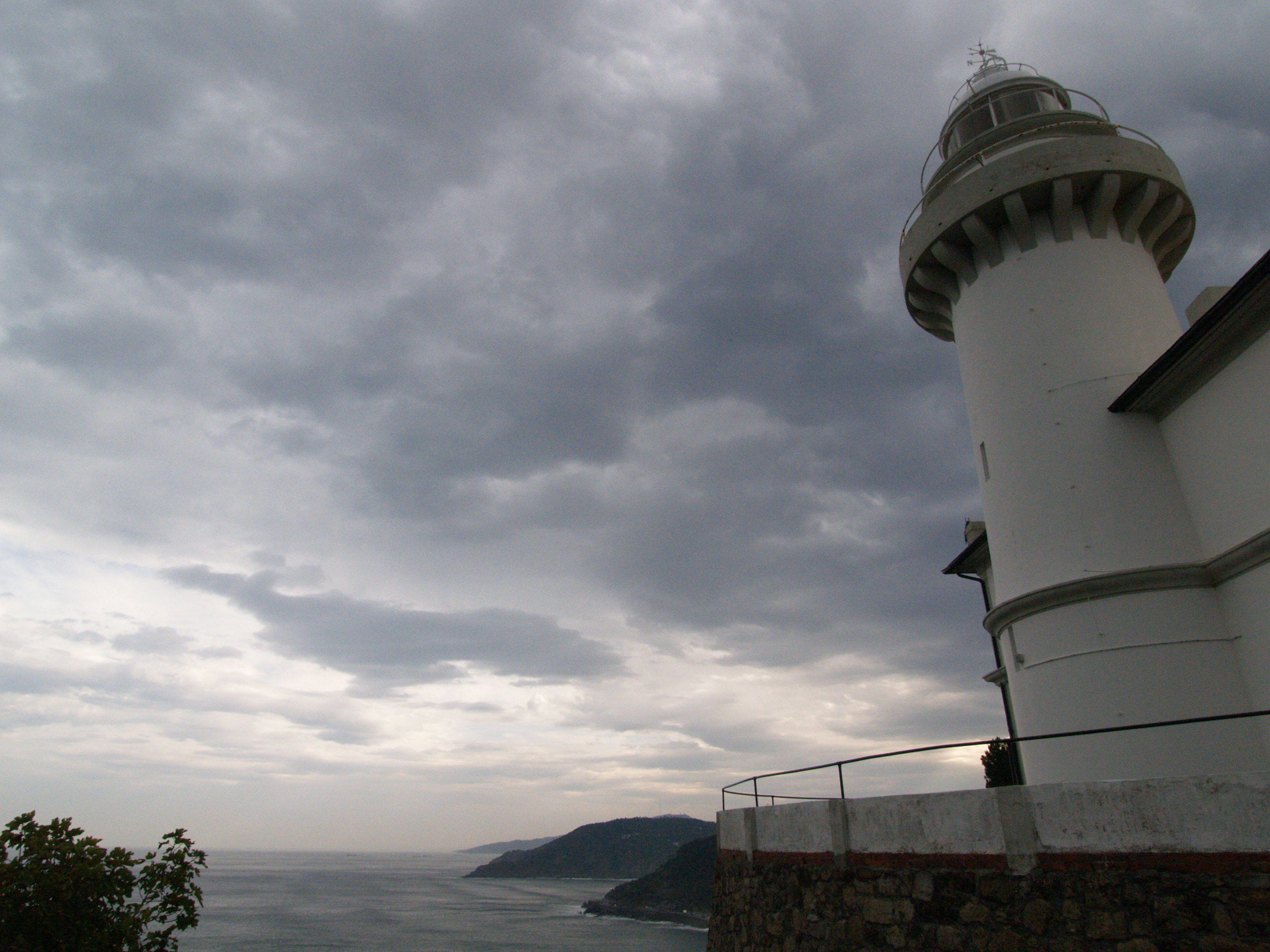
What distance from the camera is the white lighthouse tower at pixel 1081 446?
10578mm

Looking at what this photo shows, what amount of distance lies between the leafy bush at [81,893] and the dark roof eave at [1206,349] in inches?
652

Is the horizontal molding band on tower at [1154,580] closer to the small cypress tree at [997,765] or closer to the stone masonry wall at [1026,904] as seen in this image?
the stone masonry wall at [1026,904]

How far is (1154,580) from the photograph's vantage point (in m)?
11.0

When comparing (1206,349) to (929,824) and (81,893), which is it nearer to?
(929,824)

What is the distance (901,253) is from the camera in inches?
623

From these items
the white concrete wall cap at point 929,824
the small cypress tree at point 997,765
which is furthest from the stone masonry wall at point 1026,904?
the small cypress tree at point 997,765

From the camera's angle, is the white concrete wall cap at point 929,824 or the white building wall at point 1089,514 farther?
the white building wall at point 1089,514

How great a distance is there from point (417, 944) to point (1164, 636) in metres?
80.1

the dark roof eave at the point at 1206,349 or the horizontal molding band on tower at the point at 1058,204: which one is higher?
the horizontal molding band on tower at the point at 1058,204

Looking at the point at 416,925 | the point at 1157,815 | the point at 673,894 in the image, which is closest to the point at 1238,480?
the point at 1157,815

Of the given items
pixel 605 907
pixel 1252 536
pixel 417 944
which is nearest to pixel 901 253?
pixel 1252 536

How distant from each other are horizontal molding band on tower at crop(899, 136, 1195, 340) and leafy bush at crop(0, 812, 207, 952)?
17316 millimetres

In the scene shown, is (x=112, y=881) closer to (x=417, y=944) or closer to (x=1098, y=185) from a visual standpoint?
(x=1098, y=185)

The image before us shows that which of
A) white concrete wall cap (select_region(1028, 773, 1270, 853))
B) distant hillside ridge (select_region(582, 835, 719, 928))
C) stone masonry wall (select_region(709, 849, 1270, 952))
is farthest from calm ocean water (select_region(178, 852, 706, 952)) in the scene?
white concrete wall cap (select_region(1028, 773, 1270, 853))
